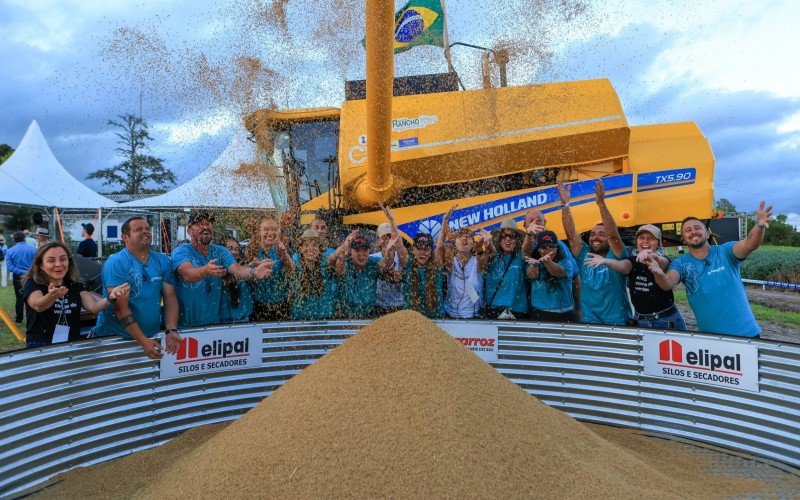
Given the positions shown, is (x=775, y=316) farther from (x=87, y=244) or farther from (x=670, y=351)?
(x=87, y=244)

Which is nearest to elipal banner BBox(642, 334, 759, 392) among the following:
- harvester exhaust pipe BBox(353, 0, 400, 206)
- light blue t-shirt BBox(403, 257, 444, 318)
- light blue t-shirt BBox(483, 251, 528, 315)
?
light blue t-shirt BBox(483, 251, 528, 315)

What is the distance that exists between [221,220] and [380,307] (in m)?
5.66

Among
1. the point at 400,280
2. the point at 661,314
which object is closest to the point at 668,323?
the point at 661,314

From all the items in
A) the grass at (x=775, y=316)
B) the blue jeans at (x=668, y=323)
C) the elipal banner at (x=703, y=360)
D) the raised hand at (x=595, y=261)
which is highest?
the raised hand at (x=595, y=261)

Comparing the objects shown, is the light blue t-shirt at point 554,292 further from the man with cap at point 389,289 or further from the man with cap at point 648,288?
the man with cap at point 389,289

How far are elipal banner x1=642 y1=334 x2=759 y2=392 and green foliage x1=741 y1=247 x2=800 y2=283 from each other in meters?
12.4

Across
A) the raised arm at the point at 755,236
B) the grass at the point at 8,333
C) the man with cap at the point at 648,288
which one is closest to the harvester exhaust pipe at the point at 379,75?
the man with cap at the point at 648,288

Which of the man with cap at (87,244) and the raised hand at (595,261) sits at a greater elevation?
the man with cap at (87,244)

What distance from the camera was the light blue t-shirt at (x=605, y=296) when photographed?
467 cm

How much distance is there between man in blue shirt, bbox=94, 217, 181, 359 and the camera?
3936 millimetres

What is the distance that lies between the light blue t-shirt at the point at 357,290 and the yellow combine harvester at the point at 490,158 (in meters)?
2.33

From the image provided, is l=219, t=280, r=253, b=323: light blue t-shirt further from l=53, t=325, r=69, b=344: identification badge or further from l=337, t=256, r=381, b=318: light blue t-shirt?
l=53, t=325, r=69, b=344: identification badge

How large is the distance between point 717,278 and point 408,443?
2.77m

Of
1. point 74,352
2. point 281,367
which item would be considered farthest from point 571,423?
point 74,352
